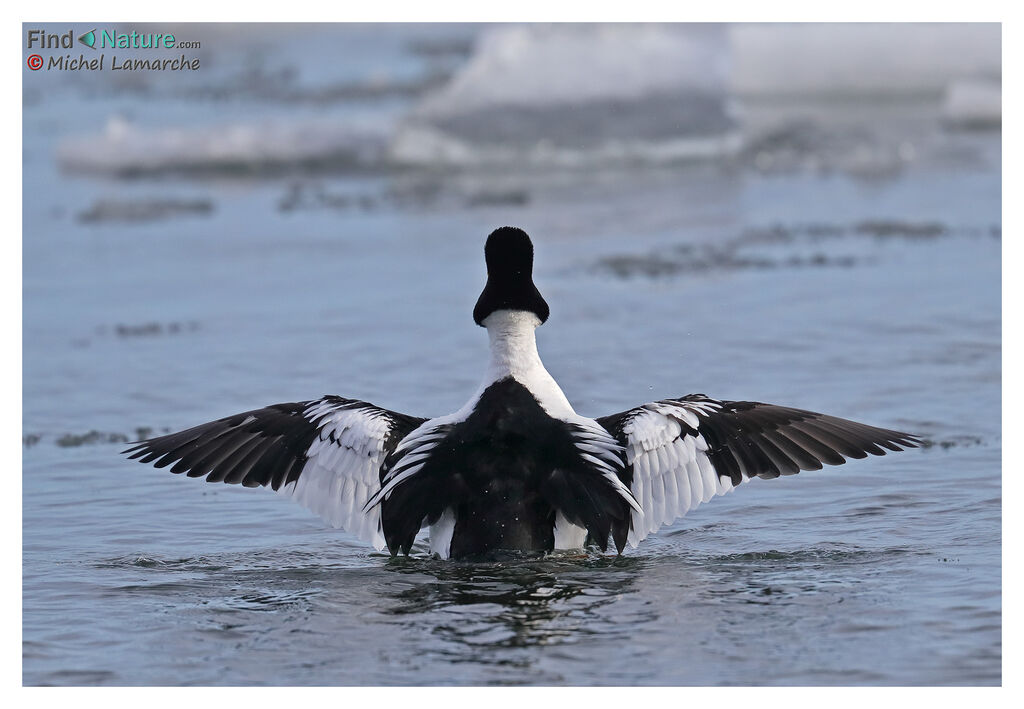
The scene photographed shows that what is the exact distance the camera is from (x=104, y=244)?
14.5m

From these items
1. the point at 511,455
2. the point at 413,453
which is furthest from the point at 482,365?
the point at 511,455

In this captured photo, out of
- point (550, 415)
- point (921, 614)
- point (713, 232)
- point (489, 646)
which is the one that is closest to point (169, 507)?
point (550, 415)

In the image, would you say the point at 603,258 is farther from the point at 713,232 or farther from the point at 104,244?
the point at 104,244

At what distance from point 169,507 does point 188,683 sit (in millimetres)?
2709

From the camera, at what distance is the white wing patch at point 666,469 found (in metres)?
6.75

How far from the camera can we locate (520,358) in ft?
22.8

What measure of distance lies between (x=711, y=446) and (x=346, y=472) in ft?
5.93

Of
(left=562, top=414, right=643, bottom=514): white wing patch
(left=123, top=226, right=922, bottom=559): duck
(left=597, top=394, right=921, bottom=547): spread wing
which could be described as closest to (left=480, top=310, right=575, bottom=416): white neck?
(left=123, top=226, right=922, bottom=559): duck

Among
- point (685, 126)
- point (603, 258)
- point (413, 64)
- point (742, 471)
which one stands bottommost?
point (742, 471)

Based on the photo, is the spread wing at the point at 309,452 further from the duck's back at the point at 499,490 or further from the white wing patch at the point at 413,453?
the duck's back at the point at 499,490

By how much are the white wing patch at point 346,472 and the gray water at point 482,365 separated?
22 centimetres

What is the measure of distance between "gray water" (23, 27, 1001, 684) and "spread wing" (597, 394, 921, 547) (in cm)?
31

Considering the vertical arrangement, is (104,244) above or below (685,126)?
below

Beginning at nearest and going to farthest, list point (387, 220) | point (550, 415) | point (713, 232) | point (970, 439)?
1. point (550, 415)
2. point (970, 439)
3. point (713, 232)
4. point (387, 220)
